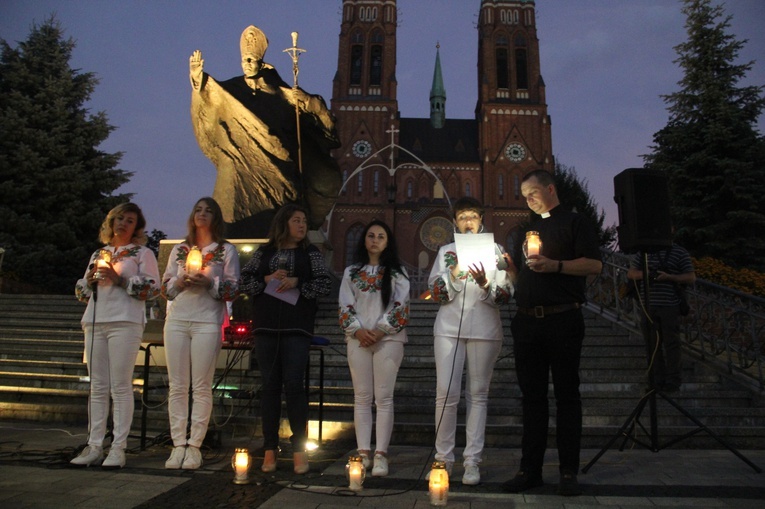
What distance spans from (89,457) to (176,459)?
0.59 m

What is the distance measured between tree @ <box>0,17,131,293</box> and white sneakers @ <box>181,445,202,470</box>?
1418 cm

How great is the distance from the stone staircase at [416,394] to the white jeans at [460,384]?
128cm

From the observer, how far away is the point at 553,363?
355 cm

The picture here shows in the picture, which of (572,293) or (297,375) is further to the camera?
(297,375)

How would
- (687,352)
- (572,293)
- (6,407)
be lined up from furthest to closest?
(687,352) → (6,407) → (572,293)

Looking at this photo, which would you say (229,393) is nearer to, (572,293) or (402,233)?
(572,293)

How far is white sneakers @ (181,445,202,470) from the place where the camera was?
391cm

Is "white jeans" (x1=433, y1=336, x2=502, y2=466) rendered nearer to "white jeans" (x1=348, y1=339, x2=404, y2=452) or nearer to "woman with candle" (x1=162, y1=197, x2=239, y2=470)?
"white jeans" (x1=348, y1=339, x2=404, y2=452)

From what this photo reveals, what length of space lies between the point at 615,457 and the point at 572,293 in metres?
1.75

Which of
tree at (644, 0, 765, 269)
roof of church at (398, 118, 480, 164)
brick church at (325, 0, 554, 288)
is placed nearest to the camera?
tree at (644, 0, 765, 269)

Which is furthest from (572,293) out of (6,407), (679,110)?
(679,110)

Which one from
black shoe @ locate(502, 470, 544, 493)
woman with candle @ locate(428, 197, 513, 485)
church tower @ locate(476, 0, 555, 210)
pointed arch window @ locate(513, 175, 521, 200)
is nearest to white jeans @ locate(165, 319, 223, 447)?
woman with candle @ locate(428, 197, 513, 485)

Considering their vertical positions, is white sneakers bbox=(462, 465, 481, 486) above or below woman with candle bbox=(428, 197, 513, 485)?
below

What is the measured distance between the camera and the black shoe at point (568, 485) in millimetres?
3311
